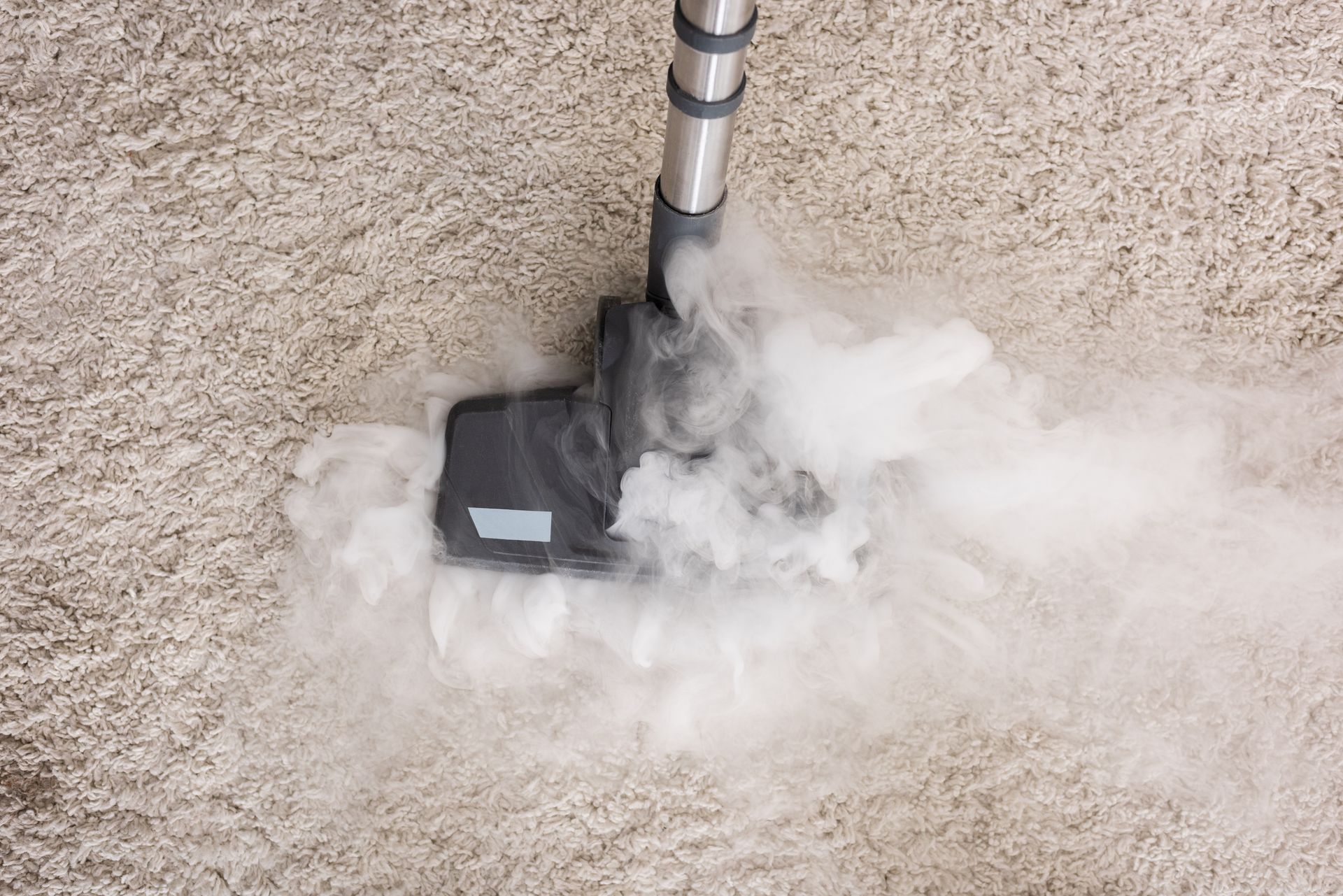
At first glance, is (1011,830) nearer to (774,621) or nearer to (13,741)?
(774,621)

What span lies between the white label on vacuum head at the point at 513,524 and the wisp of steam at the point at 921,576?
2.4 inches

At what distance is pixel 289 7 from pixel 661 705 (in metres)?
0.78

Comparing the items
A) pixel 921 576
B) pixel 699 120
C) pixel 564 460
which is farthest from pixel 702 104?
pixel 921 576

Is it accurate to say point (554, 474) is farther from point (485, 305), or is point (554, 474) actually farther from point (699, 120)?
point (699, 120)

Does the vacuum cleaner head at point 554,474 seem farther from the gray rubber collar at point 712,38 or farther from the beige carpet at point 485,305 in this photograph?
the gray rubber collar at point 712,38

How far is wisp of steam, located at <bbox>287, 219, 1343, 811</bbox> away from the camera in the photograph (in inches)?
34.2

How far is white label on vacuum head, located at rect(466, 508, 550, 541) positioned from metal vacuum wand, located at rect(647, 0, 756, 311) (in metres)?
0.21

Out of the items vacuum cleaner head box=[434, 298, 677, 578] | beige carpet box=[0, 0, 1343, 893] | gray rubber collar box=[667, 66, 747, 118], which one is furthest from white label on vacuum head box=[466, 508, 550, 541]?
gray rubber collar box=[667, 66, 747, 118]

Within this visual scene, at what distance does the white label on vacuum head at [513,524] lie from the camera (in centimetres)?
81

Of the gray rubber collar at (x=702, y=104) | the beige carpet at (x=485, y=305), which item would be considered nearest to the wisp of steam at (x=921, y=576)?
the beige carpet at (x=485, y=305)

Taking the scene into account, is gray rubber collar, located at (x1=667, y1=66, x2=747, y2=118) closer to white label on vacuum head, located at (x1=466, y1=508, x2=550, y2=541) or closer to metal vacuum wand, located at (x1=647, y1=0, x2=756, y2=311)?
metal vacuum wand, located at (x1=647, y1=0, x2=756, y2=311)

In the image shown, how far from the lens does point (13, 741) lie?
2.98 ft

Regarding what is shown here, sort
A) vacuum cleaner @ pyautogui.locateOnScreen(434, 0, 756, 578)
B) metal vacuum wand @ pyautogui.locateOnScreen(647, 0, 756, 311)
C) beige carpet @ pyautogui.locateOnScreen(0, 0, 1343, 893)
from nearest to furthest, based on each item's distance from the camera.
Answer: metal vacuum wand @ pyautogui.locateOnScreen(647, 0, 756, 311) → vacuum cleaner @ pyautogui.locateOnScreen(434, 0, 756, 578) → beige carpet @ pyautogui.locateOnScreen(0, 0, 1343, 893)

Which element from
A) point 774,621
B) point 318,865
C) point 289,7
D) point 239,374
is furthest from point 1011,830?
point 289,7
